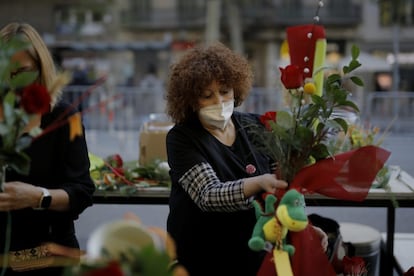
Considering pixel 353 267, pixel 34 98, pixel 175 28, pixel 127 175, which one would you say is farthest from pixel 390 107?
pixel 175 28

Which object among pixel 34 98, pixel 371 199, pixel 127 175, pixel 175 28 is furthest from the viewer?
pixel 175 28

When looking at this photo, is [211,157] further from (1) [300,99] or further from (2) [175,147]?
(1) [300,99]

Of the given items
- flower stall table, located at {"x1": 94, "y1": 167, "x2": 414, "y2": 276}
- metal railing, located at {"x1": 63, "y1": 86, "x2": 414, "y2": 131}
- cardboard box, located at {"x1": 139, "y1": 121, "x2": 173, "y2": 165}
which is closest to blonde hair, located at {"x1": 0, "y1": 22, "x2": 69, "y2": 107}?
flower stall table, located at {"x1": 94, "y1": 167, "x2": 414, "y2": 276}

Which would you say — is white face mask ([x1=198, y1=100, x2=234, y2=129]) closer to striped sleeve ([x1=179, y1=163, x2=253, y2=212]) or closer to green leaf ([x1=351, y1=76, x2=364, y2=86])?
striped sleeve ([x1=179, y1=163, x2=253, y2=212])

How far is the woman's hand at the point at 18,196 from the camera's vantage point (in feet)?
4.10

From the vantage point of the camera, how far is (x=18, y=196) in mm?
1269

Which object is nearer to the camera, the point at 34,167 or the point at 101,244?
the point at 101,244

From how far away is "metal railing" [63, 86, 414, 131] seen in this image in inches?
349

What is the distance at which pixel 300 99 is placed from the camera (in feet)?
4.66

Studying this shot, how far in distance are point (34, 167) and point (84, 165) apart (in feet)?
0.45

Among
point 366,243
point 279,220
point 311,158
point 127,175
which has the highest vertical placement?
point 311,158

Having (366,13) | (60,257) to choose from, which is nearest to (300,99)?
(60,257)

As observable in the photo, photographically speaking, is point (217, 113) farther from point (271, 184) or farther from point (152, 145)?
point (152, 145)

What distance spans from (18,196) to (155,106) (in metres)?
8.29
